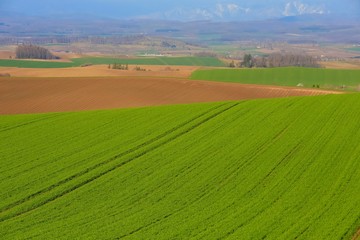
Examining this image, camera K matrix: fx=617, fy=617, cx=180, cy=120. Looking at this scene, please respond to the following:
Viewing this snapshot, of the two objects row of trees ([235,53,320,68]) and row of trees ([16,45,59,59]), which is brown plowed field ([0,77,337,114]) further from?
row of trees ([16,45,59,59])

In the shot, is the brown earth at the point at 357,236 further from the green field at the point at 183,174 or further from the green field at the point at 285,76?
the green field at the point at 285,76

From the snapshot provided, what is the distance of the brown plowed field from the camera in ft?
159

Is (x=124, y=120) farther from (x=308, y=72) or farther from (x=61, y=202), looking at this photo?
(x=308, y=72)

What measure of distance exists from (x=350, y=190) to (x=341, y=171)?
7.93 feet

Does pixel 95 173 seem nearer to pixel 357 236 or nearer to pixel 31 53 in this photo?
pixel 357 236

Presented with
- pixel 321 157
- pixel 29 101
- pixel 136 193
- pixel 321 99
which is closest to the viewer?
pixel 136 193

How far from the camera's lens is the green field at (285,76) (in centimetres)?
7831

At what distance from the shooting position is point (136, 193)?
23406 mm

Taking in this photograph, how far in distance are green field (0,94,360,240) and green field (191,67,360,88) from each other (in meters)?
40.7

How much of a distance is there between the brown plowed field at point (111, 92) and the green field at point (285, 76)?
2131 centimetres

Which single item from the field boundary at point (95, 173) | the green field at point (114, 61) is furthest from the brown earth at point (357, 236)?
the green field at point (114, 61)

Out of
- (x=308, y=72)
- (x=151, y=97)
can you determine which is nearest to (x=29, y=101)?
(x=151, y=97)

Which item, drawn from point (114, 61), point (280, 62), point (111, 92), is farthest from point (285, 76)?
point (114, 61)

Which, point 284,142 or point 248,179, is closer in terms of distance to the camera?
point 248,179
